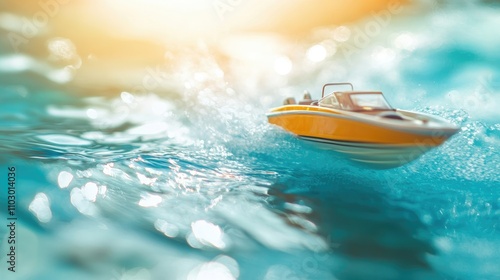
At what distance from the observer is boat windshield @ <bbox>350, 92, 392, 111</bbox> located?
477 cm

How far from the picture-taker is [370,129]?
435 cm

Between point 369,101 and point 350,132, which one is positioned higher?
point 369,101

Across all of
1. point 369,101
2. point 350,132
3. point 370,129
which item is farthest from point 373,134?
point 369,101

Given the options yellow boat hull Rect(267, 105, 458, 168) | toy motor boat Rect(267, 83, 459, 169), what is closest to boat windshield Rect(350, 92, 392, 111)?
toy motor boat Rect(267, 83, 459, 169)

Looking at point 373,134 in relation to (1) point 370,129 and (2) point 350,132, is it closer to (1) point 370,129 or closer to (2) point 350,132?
(1) point 370,129

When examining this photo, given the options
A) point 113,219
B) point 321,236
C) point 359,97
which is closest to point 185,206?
point 113,219

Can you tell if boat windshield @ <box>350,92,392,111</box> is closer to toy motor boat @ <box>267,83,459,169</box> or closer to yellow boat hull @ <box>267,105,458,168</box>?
toy motor boat @ <box>267,83,459,169</box>

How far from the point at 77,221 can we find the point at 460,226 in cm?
348

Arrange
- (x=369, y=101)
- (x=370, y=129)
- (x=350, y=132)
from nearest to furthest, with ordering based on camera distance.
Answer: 1. (x=370, y=129)
2. (x=350, y=132)
3. (x=369, y=101)

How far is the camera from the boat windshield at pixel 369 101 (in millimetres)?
4766

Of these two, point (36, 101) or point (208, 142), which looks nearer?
point (208, 142)

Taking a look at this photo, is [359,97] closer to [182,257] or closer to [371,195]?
[371,195]

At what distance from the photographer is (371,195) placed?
4.63m

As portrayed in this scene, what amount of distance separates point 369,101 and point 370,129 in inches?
23.7
